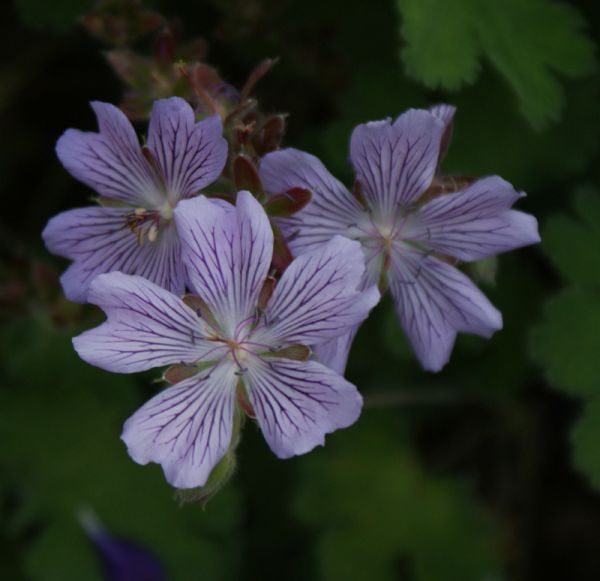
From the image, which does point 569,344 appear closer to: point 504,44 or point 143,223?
point 504,44

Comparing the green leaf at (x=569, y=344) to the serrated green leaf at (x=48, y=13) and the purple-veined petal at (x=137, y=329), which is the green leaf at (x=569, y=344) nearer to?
the purple-veined petal at (x=137, y=329)

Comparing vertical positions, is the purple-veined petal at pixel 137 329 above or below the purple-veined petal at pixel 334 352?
above

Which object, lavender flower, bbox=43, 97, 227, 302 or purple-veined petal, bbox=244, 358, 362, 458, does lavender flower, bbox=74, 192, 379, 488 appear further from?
lavender flower, bbox=43, 97, 227, 302

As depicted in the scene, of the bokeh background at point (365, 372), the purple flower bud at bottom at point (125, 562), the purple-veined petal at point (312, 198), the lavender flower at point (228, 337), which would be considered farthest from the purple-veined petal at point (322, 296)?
the purple flower bud at bottom at point (125, 562)

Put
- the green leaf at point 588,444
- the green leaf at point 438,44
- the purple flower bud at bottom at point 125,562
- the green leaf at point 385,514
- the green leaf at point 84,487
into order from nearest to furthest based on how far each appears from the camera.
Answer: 1. the green leaf at point 438,44
2. the green leaf at point 588,444
3. the purple flower bud at bottom at point 125,562
4. the green leaf at point 84,487
5. the green leaf at point 385,514

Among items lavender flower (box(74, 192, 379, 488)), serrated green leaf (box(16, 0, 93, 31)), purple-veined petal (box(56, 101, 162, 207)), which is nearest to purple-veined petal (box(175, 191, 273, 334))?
lavender flower (box(74, 192, 379, 488))

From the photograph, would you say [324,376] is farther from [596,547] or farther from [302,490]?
[596,547]

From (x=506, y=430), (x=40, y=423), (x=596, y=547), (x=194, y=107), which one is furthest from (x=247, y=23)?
(x=596, y=547)
